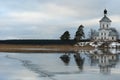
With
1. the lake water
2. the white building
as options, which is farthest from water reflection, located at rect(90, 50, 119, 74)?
the white building

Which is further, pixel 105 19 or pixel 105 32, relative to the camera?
pixel 105 19

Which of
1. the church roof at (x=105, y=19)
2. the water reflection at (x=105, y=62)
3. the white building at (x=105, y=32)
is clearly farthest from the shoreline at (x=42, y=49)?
the church roof at (x=105, y=19)

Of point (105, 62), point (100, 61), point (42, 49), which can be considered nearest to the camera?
point (105, 62)

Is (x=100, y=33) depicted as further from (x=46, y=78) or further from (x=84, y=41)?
(x=46, y=78)

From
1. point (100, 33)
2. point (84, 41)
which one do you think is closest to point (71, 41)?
point (84, 41)

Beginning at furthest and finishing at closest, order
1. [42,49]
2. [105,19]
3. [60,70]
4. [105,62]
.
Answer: [105,19] → [42,49] → [105,62] → [60,70]

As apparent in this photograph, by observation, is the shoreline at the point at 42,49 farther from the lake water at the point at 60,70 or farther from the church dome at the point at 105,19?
the lake water at the point at 60,70

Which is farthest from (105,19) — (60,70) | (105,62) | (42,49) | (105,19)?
(60,70)

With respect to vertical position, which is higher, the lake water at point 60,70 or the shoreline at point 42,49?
the shoreline at point 42,49

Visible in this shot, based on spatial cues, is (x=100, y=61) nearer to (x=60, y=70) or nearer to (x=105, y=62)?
(x=105, y=62)

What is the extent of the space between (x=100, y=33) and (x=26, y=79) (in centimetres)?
14705

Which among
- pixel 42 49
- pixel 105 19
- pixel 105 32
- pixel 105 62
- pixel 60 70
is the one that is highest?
pixel 105 19

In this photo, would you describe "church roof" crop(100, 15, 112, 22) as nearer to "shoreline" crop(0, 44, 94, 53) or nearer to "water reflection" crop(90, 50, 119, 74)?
"shoreline" crop(0, 44, 94, 53)

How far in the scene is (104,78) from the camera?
2495 cm
